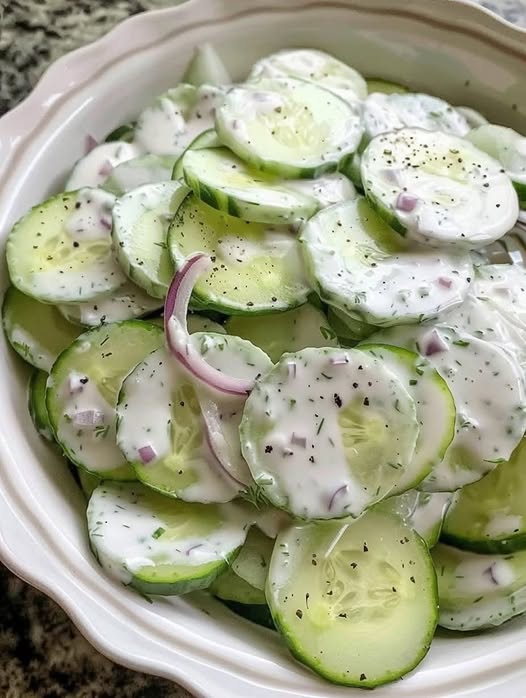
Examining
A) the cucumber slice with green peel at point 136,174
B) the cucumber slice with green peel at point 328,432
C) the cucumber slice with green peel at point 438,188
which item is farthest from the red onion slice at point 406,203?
the cucumber slice with green peel at point 136,174

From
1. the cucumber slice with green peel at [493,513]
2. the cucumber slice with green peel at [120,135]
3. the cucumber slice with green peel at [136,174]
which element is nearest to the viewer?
the cucumber slice with green peel at [493,513]

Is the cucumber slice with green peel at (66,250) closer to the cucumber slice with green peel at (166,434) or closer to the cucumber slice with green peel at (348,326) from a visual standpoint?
the cucumber slice with green peel at (166,434)

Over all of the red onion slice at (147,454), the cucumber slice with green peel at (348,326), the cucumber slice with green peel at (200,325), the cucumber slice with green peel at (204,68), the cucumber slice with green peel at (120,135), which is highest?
the cucumber slice with green peel at (204,68)

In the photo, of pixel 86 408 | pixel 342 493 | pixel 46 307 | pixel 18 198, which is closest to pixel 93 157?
pixel 18 198

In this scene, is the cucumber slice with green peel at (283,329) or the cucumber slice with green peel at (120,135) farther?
the cucumber slice with green peel at (120,135)

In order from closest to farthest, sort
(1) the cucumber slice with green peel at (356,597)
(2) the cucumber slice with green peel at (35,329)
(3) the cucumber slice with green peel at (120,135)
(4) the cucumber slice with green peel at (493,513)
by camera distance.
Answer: (1) the cucumber slice with green peel at (356,597) < (4) the cucumber slice with green peel at (493,513) < (2) the cucumber slice with green peel at (35,329) < (3) the cucumber slice with green peel at (120,135)

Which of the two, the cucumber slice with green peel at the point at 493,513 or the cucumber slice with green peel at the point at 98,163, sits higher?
the cucumber slice with green peel at the point at 98,163

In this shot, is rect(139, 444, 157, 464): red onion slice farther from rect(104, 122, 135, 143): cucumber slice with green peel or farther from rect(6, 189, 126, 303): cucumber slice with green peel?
rect(104, 122, 135, 143): cucumber slice with green peel

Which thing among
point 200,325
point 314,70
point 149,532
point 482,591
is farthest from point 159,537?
point 314,70
